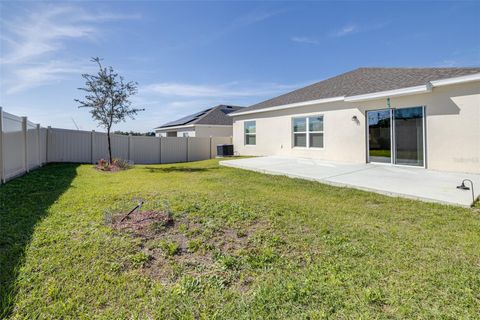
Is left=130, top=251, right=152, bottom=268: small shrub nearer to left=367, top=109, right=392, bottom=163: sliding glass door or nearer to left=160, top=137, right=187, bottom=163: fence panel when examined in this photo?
left=367, top=109, right=392, bottom=163: sliding glass door

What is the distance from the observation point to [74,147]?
12.8 metres

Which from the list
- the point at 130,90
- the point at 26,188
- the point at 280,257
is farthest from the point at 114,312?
the point at 130,90


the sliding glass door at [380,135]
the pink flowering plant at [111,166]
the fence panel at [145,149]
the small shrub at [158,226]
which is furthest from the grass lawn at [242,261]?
the fence panel at [145,149]

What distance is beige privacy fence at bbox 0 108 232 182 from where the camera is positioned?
6840 mm

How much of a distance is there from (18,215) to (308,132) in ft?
37.4

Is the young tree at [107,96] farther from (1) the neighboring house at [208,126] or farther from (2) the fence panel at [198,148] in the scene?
(1) the neighboring house at [208,126]

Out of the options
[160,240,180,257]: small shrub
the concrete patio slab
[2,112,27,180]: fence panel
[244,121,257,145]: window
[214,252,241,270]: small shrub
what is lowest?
[214,252,241,270]: small shrub

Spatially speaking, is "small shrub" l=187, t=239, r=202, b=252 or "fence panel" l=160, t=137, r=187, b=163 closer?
"small shrub" l=187, t=239, r=202, b=252

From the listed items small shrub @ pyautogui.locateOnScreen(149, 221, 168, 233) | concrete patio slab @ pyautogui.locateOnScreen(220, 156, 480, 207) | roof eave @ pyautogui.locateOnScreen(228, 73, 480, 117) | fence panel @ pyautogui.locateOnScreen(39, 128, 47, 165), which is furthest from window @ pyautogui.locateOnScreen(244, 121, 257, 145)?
small shrub @ pyautogui.locateOnScreen(149, 221, 168, 233)

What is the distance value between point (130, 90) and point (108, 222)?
386 inches

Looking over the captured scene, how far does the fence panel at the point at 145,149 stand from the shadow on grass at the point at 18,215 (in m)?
A: 7.67

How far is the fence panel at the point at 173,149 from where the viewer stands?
1702 cm

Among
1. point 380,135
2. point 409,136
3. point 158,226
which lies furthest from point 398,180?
point 158,226

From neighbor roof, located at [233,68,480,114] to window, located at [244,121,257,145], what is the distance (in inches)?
39.4
